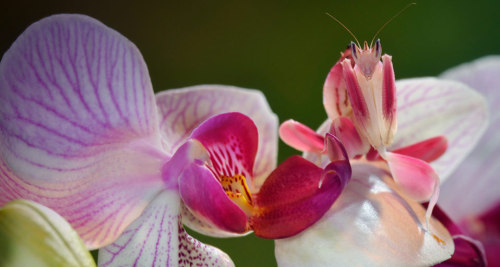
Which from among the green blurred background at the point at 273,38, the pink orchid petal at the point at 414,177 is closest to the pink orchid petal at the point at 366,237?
the pink orchid petal at the point at 414,177

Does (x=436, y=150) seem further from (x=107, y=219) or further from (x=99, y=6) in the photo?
(x=99, y=6)

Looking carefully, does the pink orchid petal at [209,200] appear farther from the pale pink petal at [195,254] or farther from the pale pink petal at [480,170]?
the pale pink petal at [480,170]

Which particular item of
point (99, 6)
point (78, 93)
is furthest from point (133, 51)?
point (99, 6)

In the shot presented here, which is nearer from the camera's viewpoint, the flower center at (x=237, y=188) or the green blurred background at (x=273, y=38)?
the flower center at (x=237, y=188)

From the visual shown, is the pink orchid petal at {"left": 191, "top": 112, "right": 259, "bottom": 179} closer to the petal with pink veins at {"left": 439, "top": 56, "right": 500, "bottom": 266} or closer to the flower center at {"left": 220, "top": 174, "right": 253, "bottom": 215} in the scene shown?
the flower center at {"left": 220, "top": 174, "right": 253, "bottom": 215}

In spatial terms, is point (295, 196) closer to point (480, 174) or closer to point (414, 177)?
point (414, 177)
